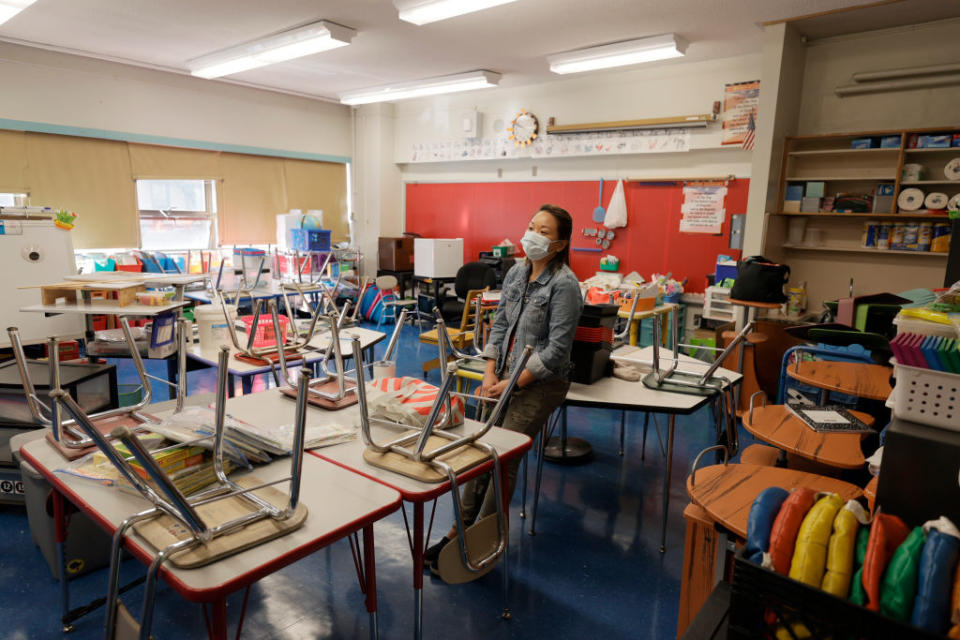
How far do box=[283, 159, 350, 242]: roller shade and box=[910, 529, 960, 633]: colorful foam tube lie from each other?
8.63 meters

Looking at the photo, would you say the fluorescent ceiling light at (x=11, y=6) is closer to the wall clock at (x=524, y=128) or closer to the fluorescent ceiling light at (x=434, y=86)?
the fluorescent ceiling light at (x=434, y=86)

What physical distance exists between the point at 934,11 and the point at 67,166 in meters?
8.51

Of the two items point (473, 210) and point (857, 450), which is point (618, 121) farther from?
point (857, 450)

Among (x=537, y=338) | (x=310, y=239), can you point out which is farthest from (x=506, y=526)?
(x=310, y=239)

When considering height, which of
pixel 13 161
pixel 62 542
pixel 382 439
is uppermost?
pixel 13 161

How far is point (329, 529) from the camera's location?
1367mm

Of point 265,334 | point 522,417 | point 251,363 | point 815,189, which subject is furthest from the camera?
Answer: point 815,189

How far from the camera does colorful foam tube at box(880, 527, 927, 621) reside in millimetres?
896

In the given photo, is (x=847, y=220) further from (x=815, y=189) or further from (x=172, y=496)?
(x=172, y=496)

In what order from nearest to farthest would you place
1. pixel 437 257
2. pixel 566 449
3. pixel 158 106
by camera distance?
pixel 566 449 → pixel 158 106 → pixel 437 257

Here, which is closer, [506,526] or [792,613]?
[792,613]

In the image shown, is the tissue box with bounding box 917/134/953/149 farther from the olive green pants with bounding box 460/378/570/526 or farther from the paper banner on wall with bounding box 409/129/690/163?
the olive green pants with bounding box 460/378/570/526

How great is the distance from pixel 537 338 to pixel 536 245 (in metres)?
0.40

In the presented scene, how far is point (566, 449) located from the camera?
364 centimetres
